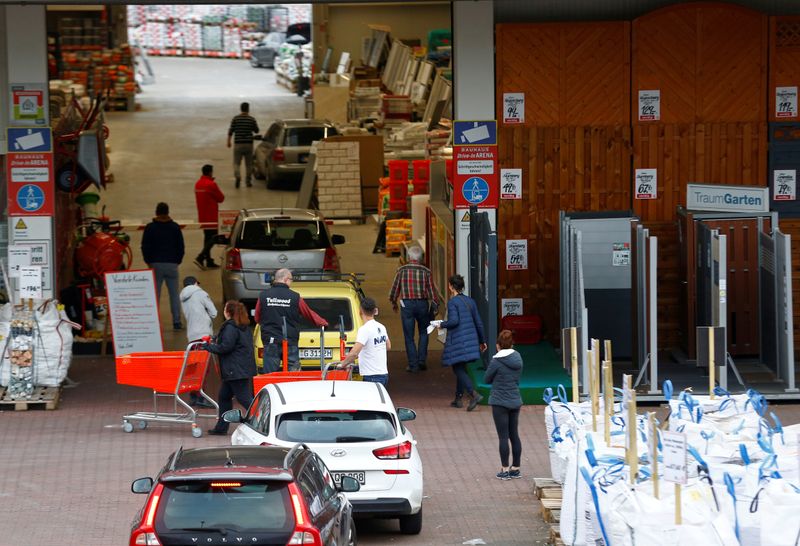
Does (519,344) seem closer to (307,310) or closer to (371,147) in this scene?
(307,310)

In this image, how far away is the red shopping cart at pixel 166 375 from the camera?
16.7 metres

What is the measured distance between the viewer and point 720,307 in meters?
17.6

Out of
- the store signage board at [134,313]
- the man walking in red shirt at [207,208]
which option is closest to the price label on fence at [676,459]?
the store signage board at [134,313]

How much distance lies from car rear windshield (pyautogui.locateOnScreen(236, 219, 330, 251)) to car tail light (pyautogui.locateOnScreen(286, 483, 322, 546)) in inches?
532

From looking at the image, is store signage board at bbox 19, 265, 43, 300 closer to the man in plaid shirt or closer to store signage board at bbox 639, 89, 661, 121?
the man in plaid shirt

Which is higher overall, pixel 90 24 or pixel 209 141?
pixel 90 24

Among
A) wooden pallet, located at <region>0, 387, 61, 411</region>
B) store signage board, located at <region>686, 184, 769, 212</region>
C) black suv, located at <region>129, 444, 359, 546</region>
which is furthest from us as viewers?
store signage board, located at <region>686, 184, 769, 212</region>

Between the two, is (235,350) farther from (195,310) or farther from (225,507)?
(225,507)

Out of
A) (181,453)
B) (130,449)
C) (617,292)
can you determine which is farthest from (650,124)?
(181,453)

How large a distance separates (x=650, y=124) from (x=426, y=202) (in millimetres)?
6860

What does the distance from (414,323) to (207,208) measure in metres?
8.80

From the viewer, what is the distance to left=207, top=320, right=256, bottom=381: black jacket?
16.6 meters

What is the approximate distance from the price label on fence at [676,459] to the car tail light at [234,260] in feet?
43.4

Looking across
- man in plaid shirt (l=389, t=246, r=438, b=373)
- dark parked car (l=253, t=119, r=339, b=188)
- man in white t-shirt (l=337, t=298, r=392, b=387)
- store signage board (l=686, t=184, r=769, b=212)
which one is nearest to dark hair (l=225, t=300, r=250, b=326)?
man in white t-shirt (l=337, t=298, r=392, b=387)
